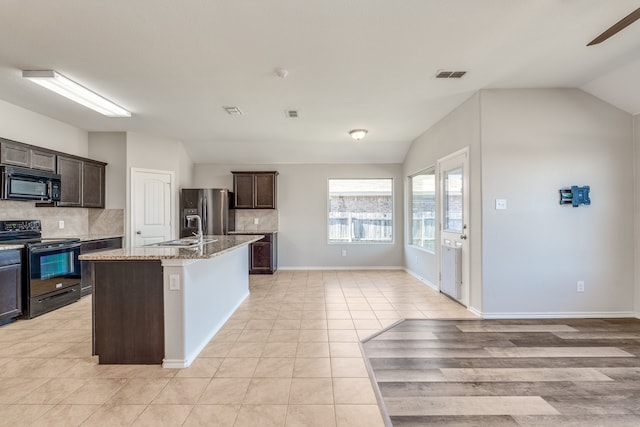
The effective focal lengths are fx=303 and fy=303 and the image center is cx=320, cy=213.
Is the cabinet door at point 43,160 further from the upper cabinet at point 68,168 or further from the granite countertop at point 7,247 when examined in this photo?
the granite countertop at point 7,247

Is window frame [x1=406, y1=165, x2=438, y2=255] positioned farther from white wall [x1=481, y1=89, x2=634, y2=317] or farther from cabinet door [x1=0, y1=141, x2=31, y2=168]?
cabinet door [x1=0, y1=141, x2=31, y2=168]

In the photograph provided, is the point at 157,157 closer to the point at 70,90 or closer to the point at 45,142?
the point at 45,142

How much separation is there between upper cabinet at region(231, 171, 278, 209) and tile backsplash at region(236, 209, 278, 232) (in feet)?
1.04

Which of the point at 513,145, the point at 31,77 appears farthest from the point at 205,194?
Result: the point at 513,145

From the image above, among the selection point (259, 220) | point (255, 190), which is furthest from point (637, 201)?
point (259, 220)

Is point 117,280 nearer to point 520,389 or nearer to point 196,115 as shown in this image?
point 196,115

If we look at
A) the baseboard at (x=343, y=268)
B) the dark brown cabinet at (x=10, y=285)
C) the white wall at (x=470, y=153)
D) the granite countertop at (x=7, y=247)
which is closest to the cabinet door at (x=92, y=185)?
the granite countertop at (x=7, y=247)

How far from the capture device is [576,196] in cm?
352

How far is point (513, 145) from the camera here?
3578mm

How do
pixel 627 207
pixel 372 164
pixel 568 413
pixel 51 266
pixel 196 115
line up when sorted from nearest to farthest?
1. pixel 568 413
2. pixel 627 207
3. pixel 51 266
4. pixel 196 115
5. pixel 372 164

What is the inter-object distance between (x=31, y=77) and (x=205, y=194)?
316 centimetres

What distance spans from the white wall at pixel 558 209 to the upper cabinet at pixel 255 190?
165 inches

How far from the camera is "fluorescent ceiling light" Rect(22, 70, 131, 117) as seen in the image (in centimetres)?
305

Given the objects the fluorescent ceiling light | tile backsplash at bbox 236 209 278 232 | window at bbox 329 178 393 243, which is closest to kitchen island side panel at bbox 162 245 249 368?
the fluorescent ceiling light
